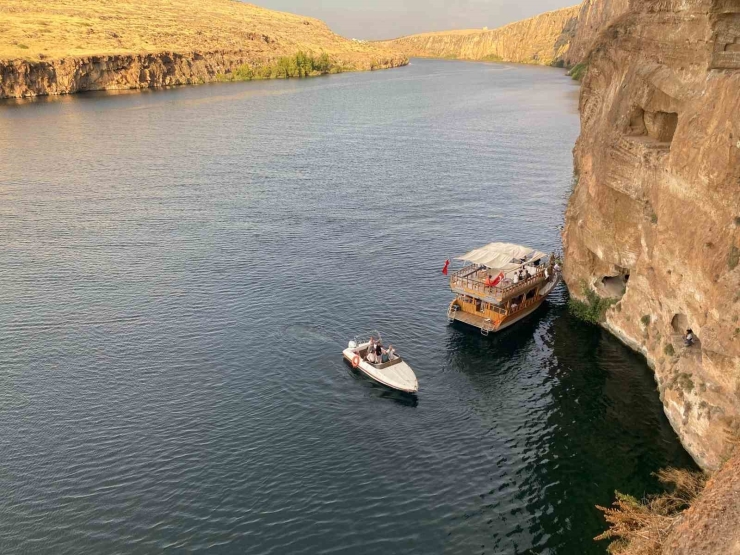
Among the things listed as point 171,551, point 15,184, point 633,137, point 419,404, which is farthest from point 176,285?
point 15,184

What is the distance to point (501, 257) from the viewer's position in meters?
61.1

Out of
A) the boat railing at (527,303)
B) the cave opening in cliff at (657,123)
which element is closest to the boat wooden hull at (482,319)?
the boat railing at (527,303)

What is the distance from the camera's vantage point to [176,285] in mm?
67438

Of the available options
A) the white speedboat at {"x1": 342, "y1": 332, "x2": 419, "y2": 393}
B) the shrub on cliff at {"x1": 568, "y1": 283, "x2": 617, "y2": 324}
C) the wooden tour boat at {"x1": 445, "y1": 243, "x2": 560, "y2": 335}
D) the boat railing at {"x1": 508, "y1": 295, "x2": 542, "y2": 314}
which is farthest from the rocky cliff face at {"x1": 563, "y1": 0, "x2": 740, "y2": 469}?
the white speedboat at {"x1": 342, "y1": 332, "x2": 419, "y2": 393}

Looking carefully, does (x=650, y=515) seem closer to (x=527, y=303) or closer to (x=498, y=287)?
(x=498, y=287)

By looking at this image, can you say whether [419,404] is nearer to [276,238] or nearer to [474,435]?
[474,435]

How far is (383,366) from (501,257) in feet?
60.1

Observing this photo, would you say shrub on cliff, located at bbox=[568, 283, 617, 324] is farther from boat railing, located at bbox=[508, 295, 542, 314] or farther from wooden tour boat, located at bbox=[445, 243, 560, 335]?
wooden tour boat, located at bbox=[445, 243, 560, 335]

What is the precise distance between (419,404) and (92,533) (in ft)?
74.5

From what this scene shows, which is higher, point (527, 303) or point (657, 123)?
point (657, 123)

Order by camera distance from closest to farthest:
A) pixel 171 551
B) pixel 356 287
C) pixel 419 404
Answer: pixel 171 551 → pixel 419 404 → pixel 356 287

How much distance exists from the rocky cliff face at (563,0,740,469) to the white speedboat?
1775 cm

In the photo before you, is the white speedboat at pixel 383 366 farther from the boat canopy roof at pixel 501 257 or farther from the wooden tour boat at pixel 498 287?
the boat canopy roof at pixel 501 257

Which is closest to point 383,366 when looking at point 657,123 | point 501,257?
point 501,257
